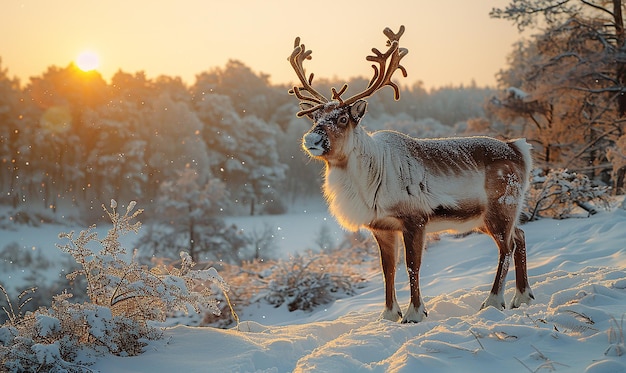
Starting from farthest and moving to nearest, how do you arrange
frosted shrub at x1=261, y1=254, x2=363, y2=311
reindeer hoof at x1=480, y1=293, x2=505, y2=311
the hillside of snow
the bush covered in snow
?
frosted shrub at x1=261, y1=254, x2=363, y2=311 → reindeer hoof at x1=480, y1=293, x2=505, y2=311 → the bush covered in snow → the hillside of snow

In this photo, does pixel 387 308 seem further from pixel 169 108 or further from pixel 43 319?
pixel 169 108

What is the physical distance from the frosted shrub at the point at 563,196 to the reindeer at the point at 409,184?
4713 millimetres

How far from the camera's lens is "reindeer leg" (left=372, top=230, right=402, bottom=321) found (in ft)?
17.3

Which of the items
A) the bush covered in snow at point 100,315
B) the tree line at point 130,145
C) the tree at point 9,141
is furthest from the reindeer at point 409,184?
the tree at point 9,141

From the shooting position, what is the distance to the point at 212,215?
22641mm

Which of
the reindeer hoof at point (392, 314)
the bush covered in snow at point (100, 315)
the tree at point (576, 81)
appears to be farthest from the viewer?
the tree at point (576, 81)

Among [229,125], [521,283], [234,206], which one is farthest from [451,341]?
[229,125]

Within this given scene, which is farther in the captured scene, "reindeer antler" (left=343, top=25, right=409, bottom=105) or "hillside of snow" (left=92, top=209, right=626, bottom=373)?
"reindeer antler" (left=343, top=25, right=409, bottom=105)

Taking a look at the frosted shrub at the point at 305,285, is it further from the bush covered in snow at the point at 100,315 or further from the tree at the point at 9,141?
the tree at the point at 9,141

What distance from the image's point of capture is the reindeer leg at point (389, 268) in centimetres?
526

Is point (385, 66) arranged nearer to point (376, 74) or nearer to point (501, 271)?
point (376, 74)

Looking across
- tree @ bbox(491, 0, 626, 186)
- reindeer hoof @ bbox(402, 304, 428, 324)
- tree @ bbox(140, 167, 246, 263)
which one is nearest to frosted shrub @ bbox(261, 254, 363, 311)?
reindeer hoof @ bbox(402, 304, 428, 324)

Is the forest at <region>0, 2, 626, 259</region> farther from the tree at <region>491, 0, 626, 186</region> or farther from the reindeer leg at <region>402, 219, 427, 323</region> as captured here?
the reindeer leg at <region>402, 219, 427, 323</region>

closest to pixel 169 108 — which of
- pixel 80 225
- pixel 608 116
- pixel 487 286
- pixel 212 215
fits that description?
pixel 80 225
